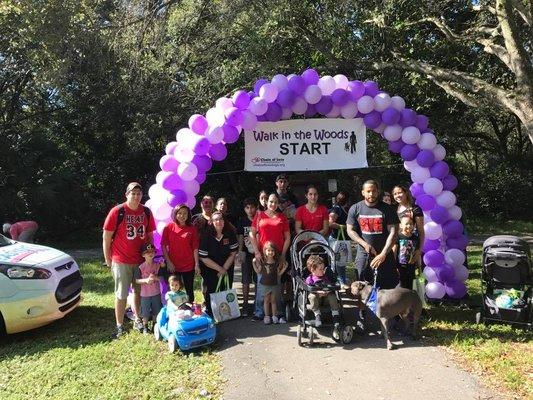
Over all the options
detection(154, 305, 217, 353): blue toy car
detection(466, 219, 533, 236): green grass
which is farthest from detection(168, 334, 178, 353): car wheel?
detection(466, 219, 533, 236): green grass

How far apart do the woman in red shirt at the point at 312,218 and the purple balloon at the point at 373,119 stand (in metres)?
1.42

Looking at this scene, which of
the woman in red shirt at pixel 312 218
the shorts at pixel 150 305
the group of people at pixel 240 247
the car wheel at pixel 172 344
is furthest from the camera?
the woman in red shirt at pixel 312 218

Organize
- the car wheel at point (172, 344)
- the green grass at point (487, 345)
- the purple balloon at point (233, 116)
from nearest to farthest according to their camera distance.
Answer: the green grass at point (487, 345), the car wheel at point (172, 344), the purple balloon at point (233, 116)

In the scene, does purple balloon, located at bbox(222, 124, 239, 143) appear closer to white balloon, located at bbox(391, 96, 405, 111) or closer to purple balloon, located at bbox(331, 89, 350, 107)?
purple balloon, located at bbox(331, 89, 350, 107)

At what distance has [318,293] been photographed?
563 centimetres

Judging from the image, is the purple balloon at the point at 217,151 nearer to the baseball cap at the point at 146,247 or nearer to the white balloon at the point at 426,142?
the baseball cap at the point at 146,247

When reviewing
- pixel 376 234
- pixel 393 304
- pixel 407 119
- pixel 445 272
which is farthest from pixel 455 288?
pixel 407 119

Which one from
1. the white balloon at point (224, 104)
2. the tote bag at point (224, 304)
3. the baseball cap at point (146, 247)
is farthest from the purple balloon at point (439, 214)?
the baseball cap at point (146, 247)

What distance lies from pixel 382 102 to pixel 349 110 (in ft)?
1.60

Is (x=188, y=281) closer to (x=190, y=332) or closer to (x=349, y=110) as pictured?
(x=190, y=332)

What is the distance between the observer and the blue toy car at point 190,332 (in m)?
5.41

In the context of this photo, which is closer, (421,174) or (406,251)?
(406,251)

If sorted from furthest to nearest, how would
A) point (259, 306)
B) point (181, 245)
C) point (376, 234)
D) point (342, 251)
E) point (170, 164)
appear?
1. point (342, 251)
2. point (170, 164)
3. point (259, 306)
4. point (181, 245)
5. point (376, 234)

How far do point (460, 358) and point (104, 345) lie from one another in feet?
13.6
